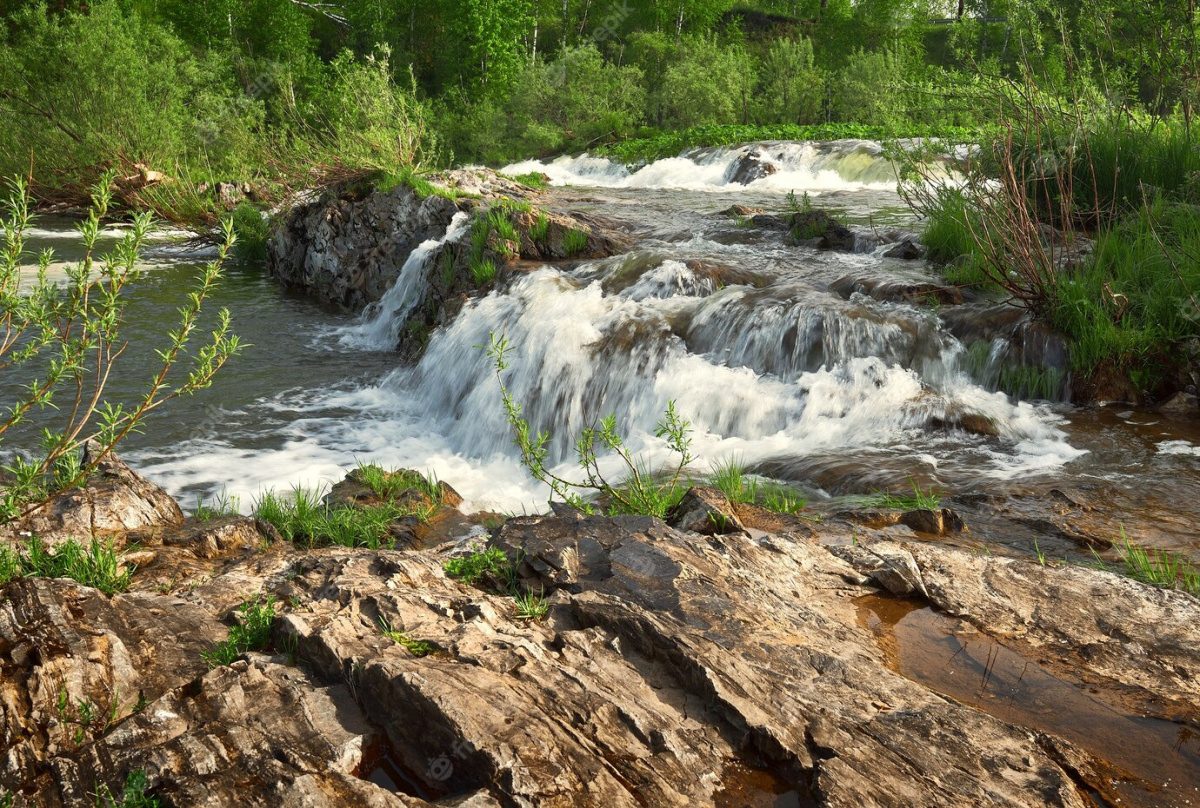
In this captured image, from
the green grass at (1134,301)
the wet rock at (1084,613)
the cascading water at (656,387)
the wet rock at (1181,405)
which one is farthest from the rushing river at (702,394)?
the wet rock at (1084,613)

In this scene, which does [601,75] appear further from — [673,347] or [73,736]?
[73,736]

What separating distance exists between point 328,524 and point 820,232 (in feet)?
32.3

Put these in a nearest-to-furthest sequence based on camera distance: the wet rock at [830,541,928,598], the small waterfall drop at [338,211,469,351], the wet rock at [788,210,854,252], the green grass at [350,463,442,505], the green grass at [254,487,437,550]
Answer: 1. the wet rock at [830,541,928,598]
2. the green grass at [254,487,437,550]
3. the green grass at [350,463,442,505]
4. the wet rock at [788,210,854,252]
5. the small waterfall drop at [338,211,469,351]

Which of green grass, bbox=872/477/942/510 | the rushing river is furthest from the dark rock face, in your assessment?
green grass, bbox=872/477/942/510

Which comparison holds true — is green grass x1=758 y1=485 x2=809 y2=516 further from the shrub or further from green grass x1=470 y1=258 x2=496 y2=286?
the shrub

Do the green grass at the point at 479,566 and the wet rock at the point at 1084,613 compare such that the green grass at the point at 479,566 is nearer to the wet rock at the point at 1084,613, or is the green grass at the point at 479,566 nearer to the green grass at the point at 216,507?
the wet rock at the point at 1084,613

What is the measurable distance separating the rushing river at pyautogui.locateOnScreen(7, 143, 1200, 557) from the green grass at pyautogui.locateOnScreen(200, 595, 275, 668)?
11.8ft

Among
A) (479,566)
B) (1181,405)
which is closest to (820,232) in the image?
(1181,405)

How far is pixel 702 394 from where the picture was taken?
8.59 metres

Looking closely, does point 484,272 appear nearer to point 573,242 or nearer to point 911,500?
point 573,242

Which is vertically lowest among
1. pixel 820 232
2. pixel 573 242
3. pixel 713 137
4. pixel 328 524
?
pixel 328 524

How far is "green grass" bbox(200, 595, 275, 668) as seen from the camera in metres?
3.17

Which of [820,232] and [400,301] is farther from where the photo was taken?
[400,301]

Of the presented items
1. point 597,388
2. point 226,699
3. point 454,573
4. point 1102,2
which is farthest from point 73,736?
point 1102,2
